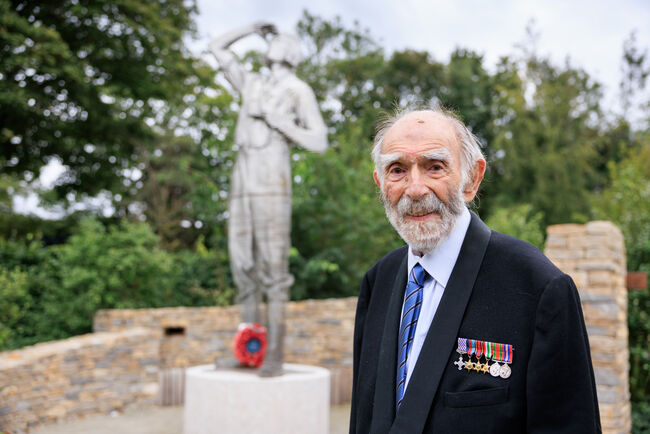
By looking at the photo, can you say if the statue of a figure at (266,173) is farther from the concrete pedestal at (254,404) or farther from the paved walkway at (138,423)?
the paved walkway at (138,423)

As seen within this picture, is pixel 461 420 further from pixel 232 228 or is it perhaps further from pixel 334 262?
pixel 334 262

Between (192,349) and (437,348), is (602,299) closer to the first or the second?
(437,348)

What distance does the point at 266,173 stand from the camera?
217 inches

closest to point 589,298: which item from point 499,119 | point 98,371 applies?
point 98,371

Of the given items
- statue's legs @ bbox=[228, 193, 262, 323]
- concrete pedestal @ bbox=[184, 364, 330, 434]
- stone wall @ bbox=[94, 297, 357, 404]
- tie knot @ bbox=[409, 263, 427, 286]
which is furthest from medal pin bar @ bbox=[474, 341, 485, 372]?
stone wall @ bbox=[94, 297, 357, 404]

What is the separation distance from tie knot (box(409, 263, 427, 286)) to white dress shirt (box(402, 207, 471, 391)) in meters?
0.01

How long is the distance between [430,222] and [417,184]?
9cm

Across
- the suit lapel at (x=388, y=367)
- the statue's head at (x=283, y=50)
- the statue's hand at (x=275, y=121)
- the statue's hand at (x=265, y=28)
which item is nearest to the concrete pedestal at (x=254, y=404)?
the statue's hand at (x=275, y=121)

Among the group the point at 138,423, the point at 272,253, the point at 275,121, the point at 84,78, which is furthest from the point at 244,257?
the point at 84,78

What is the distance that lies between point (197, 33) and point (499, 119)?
35.1ft

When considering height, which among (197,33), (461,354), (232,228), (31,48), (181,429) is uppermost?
(197,33)

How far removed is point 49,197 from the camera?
Result: 53.5ft

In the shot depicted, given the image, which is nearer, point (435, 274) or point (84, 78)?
point (435, 274)

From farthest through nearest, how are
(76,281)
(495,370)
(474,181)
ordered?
(76,281) < (474,181) < (495,370)
